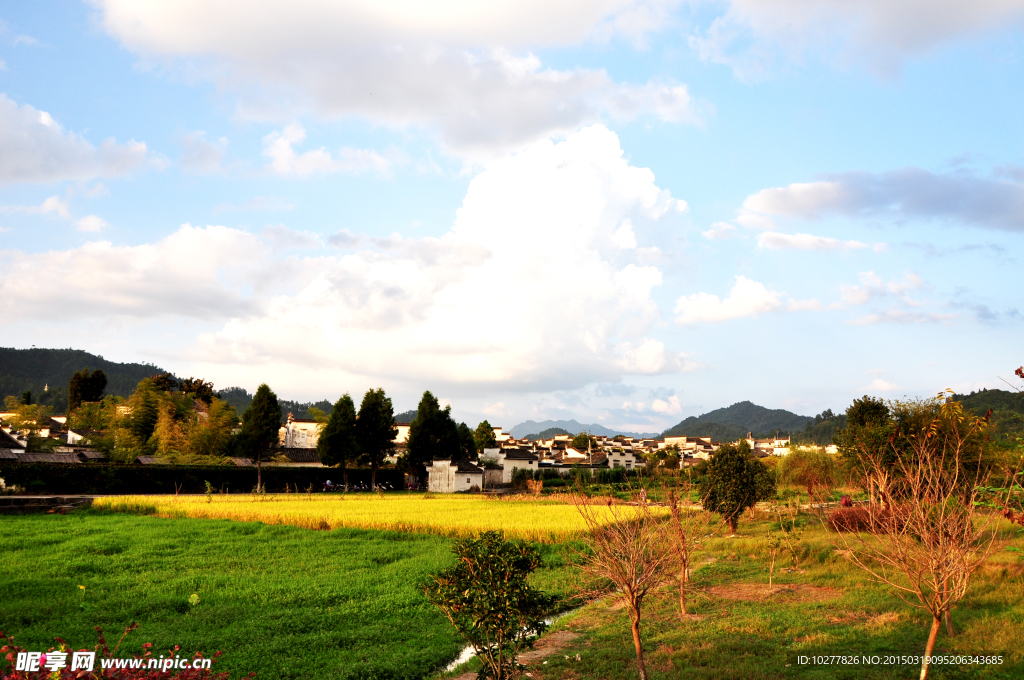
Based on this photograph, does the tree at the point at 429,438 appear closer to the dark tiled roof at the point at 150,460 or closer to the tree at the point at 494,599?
the dark tiled roof at the point at 150,460

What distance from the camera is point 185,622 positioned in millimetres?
12656

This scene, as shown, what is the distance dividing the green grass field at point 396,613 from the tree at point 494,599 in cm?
194

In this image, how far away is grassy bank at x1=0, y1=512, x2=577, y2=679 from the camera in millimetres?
11172

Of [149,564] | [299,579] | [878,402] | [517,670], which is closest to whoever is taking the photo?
[517,670]

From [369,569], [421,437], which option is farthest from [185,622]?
[421,437]

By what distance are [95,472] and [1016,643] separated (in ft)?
166

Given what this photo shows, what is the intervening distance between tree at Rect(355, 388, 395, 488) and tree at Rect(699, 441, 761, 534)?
42.2 metres

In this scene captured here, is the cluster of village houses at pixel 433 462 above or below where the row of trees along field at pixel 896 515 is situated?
below

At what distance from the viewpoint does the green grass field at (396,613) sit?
10.7 m

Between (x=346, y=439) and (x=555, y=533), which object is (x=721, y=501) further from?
(x=346, y=439)

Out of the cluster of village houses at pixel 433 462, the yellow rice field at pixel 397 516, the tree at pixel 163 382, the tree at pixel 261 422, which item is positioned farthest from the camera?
the tree at pixel 163 382

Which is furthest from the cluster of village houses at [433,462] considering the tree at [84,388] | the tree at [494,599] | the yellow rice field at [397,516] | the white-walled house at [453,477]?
the tree at [494,599]

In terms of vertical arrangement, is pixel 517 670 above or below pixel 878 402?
below

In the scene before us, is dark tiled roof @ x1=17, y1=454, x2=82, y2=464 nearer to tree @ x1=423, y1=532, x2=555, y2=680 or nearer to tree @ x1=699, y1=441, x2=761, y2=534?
tree @ x1=699, y1=441, x2=761, y2=534
